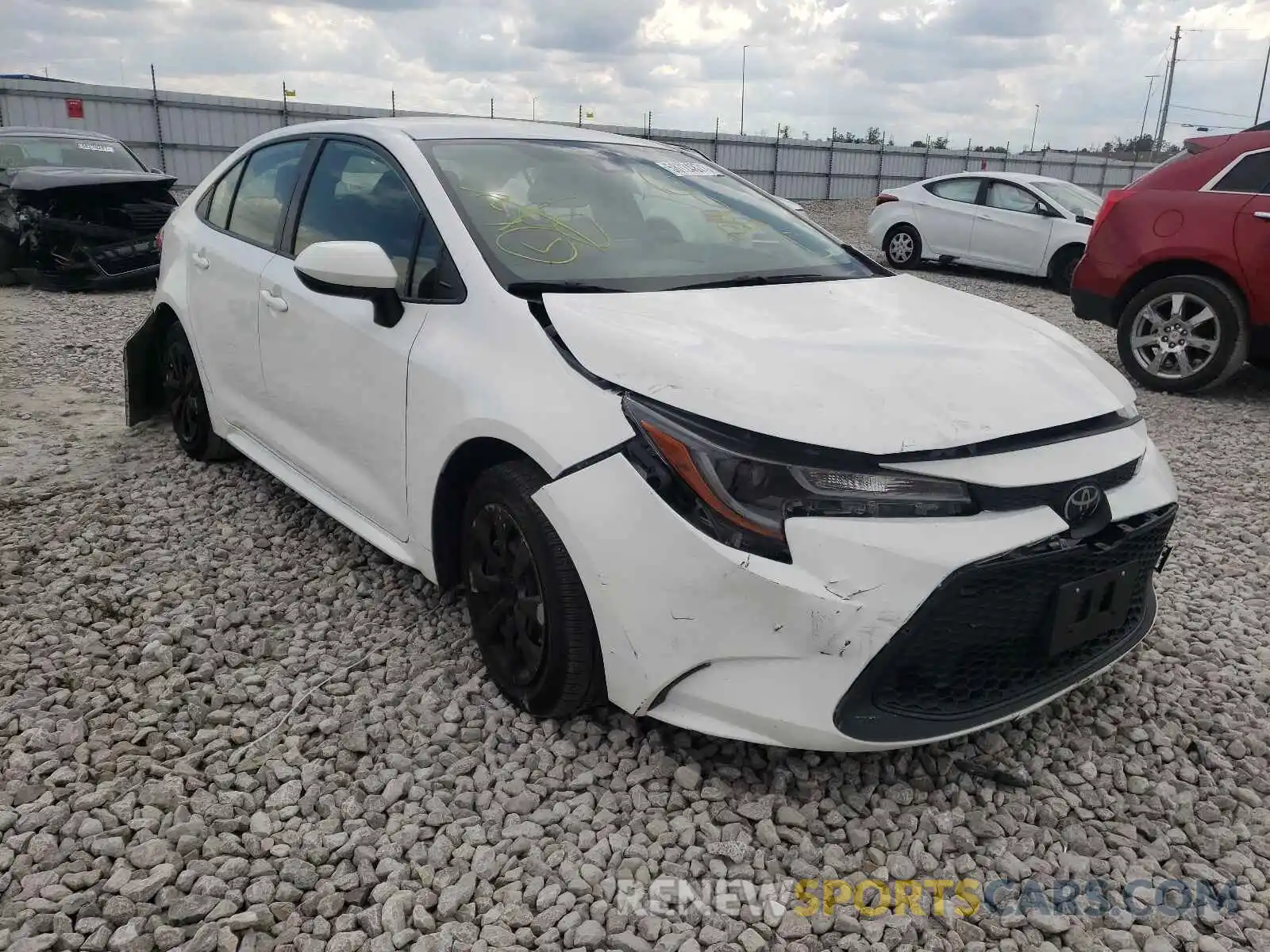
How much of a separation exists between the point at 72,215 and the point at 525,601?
8.96 metres

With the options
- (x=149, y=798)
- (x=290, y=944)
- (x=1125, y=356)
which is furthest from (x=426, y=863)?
(x=1125, y=356)

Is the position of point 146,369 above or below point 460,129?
below

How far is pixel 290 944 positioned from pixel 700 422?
53.1 inches

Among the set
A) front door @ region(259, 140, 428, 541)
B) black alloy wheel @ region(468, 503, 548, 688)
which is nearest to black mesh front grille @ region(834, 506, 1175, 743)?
black alloy wheel @ region(468, 503, 548, 688)

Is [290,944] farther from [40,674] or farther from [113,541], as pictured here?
[113,541]

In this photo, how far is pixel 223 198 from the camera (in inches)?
160

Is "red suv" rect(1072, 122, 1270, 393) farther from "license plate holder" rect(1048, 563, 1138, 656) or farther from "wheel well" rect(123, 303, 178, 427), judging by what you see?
"wheel well" rect(123, 303, 178, 427)

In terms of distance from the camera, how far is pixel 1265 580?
140 inches

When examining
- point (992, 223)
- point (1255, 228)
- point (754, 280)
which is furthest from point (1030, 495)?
point (992, 223)

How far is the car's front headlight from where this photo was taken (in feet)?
6.39

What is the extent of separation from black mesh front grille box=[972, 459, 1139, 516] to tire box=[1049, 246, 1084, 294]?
10.3 metres

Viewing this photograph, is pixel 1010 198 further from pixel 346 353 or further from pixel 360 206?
pixel 346 353

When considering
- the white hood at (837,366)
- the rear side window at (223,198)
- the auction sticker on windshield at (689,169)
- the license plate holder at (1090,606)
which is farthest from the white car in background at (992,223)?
the license plate holder at (1090,606)

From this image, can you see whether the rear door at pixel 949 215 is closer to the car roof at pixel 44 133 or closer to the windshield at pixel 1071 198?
the windshield at pixel 1071 198
